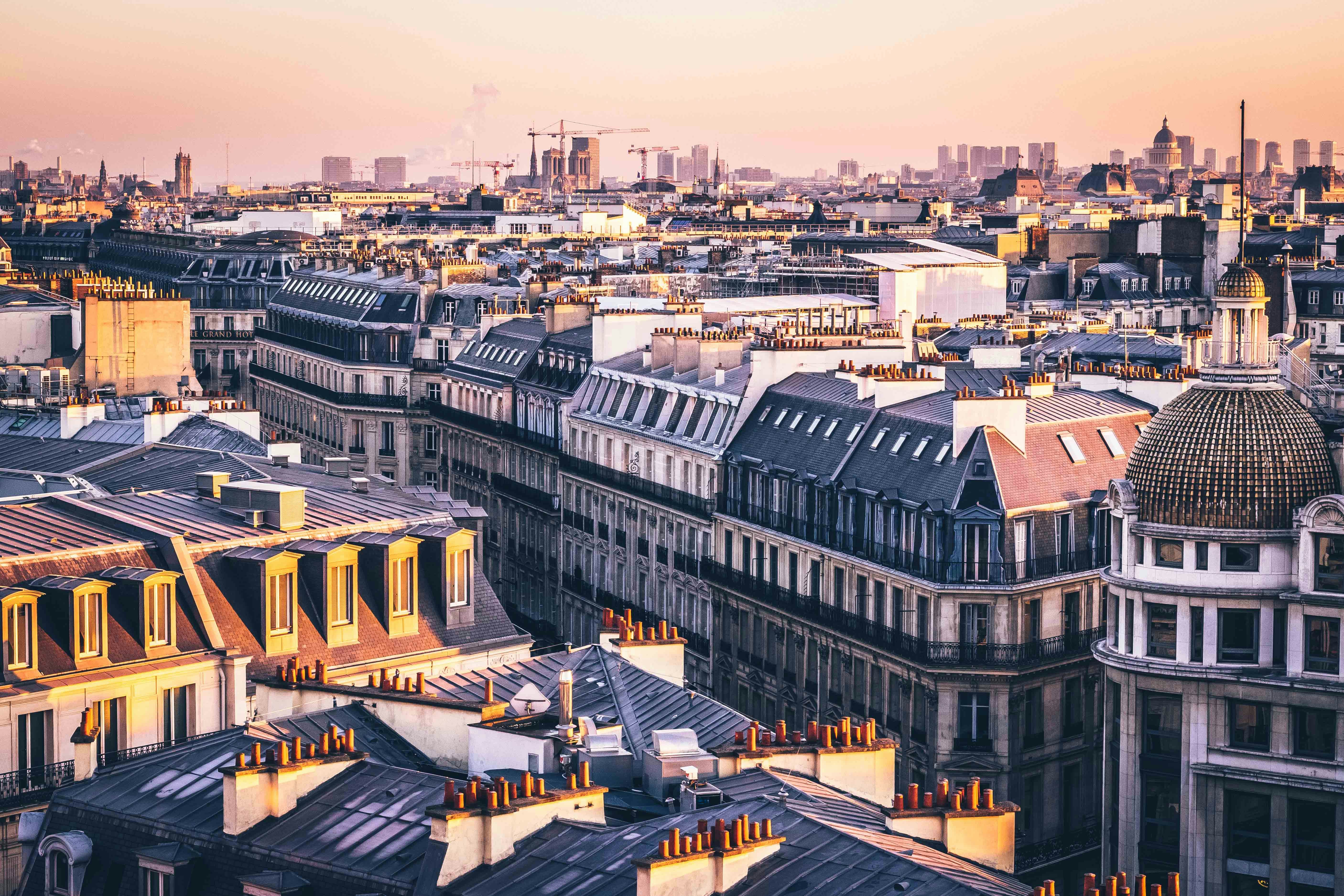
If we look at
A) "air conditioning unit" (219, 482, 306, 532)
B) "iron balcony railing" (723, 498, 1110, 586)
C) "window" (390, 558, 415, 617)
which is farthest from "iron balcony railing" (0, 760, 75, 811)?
"iron balcony railing" (723, 498, 1110, 586)

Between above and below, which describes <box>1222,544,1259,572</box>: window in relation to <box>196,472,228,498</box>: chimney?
below

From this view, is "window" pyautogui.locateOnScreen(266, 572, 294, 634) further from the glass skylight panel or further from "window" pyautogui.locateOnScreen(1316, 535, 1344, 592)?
the glass skylight panel

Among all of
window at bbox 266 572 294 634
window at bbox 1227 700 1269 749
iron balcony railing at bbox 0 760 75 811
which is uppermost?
window at bbox 266 572 294 634

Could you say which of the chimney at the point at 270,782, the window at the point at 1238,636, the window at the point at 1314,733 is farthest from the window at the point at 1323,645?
the chimney at the point at 270,782

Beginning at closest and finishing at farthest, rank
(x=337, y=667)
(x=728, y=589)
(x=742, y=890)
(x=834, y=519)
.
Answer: (x=742, y=890), (x=337, y=667), (x=834, y=519), (x=728, y=589)

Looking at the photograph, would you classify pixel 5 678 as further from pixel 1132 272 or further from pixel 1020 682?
pixel 1132 272

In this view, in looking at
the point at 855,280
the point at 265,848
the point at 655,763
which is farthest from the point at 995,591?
the point at 855,280

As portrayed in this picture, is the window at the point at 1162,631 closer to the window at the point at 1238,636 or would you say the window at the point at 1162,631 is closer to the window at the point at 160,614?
the window at the point at 1238,636
